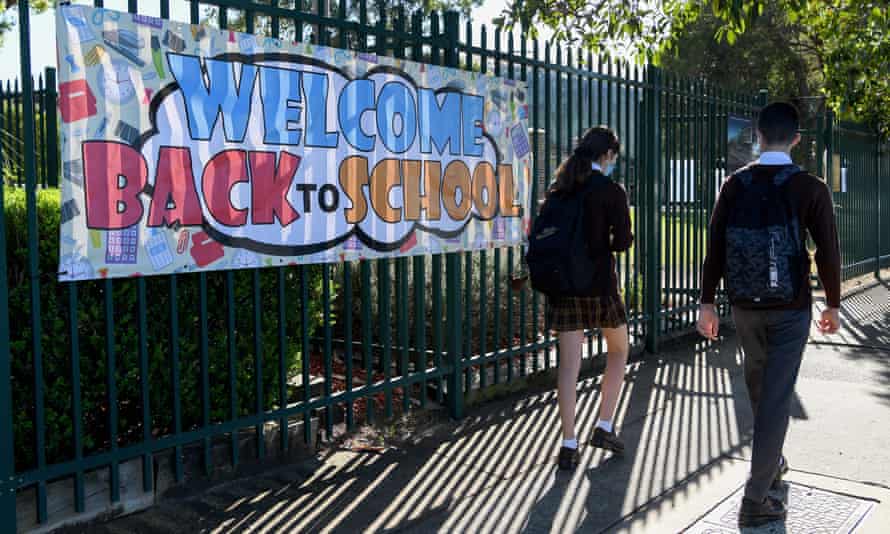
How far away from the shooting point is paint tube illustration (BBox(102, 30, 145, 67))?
3805 mm

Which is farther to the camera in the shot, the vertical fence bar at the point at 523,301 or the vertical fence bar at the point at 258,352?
the vertical fence bar at the point at 523,301

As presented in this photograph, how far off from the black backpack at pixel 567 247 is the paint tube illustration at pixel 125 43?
2.21 m

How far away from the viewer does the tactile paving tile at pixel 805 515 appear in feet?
13.2

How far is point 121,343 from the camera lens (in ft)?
13.6

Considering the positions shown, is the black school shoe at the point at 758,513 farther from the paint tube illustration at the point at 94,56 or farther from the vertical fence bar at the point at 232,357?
the paint tube illustration at the point at 94,56

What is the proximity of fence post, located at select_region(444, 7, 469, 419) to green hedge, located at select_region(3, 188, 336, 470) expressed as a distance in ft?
4.09

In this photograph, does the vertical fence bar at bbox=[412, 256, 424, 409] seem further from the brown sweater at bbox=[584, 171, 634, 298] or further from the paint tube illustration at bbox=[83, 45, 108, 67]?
the paint tube illustration at bbox=[83, 45, 108, 67]

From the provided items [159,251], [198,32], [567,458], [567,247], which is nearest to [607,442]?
[567,458]

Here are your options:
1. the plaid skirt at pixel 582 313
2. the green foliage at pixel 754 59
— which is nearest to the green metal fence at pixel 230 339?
the plaid skirt at pixel 582 313

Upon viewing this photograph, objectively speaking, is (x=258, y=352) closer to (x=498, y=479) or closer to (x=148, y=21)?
(x=498, y=479)

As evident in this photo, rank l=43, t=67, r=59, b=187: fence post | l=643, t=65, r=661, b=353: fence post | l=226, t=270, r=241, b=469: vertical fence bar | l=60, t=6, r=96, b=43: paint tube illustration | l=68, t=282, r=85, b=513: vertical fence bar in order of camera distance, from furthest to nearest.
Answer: l=43, t=67, r=59, b=187: fence post, l=643, t=65, r=661, b=353: fence post, l=226, t=270, r=241, b=469: vertical fence bar, l=68, t=282, r=85, b=513: vertical fence bar, l=60, t=6, r=96, b=43: paint tube illustration

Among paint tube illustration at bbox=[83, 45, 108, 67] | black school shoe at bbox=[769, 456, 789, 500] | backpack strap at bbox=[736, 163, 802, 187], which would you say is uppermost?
paint tube illustration at bbox=[83, 45, 108, 67]

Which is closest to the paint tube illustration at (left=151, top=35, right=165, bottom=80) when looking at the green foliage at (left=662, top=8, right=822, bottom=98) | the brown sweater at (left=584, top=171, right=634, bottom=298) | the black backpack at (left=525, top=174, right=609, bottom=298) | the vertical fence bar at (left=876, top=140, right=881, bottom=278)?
the black backpack at (left=525, top=174, right=609, bottom=298)

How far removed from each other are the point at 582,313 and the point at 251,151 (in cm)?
195
